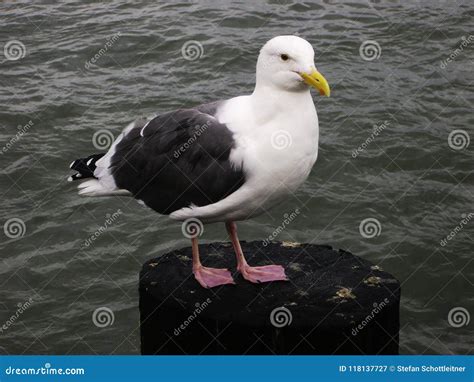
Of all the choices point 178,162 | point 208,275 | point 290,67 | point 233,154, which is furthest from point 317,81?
point 208,275

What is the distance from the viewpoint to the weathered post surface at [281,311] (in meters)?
5.46

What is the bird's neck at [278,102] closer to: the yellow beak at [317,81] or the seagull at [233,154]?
the seagull at [233,154]

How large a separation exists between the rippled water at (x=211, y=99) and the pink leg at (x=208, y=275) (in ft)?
6.61

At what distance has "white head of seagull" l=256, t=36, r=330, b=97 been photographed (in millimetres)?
5729

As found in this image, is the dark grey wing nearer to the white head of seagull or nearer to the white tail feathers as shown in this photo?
the white tail feathers

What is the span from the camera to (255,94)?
19.7ft

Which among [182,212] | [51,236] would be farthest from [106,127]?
[182,212]

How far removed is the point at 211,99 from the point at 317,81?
216 inches

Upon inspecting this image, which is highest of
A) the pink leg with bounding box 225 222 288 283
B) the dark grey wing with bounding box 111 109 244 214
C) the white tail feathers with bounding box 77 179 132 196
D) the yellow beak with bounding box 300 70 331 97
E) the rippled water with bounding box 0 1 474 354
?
the yellow beak with bounding box 300 70 331 97

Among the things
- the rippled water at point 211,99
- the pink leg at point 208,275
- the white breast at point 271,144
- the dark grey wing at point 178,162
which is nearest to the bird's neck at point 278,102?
the white breast at point 271,144

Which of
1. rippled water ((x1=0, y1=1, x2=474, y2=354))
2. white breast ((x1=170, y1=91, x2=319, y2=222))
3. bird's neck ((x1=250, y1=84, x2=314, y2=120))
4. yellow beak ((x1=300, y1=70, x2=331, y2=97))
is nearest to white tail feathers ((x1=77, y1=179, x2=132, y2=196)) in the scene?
white breast ((x1=170, y1=91, x2=319, y2=222))

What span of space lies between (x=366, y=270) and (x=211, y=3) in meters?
7.94

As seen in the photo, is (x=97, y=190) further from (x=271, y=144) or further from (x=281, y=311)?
(x=281, y=311)

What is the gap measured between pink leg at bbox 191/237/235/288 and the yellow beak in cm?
133
